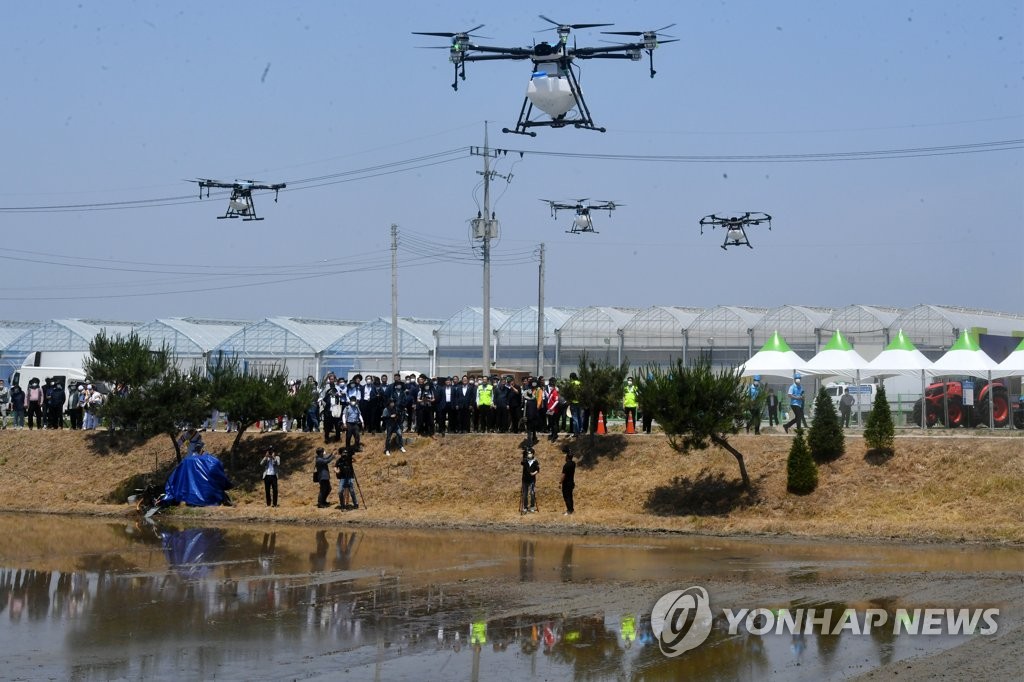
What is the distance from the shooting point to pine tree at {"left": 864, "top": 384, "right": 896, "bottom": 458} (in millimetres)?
28859

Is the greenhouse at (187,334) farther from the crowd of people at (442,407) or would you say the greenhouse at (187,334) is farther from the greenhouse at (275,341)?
the crowd of people at (442,407)

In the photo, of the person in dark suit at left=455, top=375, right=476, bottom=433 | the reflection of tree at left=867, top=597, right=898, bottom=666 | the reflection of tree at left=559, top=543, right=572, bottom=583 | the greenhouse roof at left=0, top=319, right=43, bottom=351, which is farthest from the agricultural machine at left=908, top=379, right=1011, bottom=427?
the greenhouse roof at left=0, top=319, right=43, bottom=351

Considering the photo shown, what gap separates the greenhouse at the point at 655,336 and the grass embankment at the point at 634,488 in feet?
67.8

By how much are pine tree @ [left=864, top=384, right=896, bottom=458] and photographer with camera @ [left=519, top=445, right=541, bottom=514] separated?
8117 millimetres

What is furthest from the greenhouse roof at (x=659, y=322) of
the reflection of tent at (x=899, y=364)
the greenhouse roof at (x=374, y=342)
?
the reflection of tent at (x=899, y=364)

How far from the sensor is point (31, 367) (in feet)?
164

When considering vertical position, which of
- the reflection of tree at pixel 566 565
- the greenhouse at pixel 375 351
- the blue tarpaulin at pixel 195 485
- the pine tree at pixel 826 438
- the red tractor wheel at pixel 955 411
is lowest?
the reflection of tree at pixel 566 565

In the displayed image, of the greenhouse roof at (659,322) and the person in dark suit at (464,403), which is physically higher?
the greenhouse roof at (659,322)

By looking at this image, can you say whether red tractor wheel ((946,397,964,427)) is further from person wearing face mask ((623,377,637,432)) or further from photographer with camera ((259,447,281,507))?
photographer with camera ((259,447,281,507))

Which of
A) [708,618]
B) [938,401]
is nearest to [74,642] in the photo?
[708,618]

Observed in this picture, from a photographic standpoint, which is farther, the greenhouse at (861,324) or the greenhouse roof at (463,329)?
the greenhouse roof at (463,329)

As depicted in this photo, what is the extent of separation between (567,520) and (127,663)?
50.6ft

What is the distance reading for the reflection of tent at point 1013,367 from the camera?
32.5 meters

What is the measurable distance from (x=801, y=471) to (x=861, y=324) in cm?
2564
